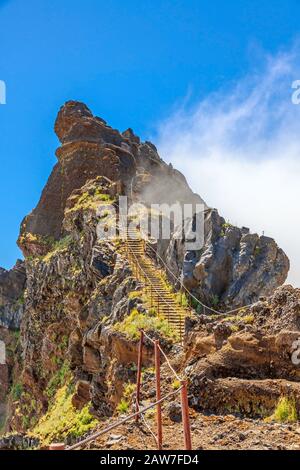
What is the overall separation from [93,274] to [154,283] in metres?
5.03

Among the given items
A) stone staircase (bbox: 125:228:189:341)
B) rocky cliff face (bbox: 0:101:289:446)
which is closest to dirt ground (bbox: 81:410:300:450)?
rocky cliff face (bbox: 0:101:289:446)

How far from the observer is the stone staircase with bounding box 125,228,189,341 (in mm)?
18672

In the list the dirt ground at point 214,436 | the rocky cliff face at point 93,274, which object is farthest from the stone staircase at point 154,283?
the dirt ground at point 214,436

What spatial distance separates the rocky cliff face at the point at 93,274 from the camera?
66.6 feet

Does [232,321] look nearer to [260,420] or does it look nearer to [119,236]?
[260,420]

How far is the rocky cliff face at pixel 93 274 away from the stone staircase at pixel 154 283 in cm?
53

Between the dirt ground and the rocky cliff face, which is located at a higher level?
the rocky cliff face

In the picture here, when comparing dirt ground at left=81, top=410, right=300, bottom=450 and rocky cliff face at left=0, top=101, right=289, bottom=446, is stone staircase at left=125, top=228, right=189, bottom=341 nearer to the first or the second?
rocky cliff face at left=0, top=101, right=289, bottom=446

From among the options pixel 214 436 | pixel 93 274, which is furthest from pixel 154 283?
pixel 214 436

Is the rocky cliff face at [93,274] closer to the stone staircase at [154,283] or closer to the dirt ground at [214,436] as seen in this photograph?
the stone staircase at [154,283]

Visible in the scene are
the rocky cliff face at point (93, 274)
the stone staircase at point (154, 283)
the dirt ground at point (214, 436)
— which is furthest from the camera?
the rocky cliff face at point (93, 274)

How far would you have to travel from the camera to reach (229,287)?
22.5m

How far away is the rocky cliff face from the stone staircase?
0.53 m

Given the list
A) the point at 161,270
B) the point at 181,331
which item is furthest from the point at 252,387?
the point at 161,270
